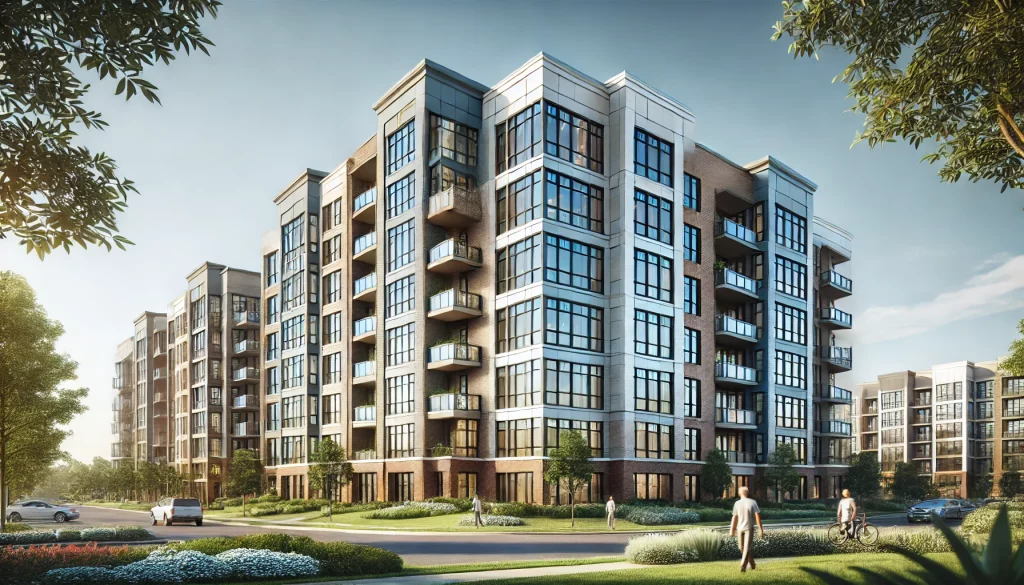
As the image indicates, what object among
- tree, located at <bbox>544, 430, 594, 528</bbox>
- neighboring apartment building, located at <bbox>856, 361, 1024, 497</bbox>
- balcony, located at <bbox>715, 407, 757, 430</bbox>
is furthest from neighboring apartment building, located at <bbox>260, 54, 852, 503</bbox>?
neighboring apartment building, located at <bbox>856, 361, 1024, 497</bbox>

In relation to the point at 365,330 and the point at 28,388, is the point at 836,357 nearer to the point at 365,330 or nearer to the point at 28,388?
the point at 365,330

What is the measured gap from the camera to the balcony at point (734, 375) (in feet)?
180

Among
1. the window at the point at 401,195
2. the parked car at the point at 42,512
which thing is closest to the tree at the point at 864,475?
the window at the point at 401,195

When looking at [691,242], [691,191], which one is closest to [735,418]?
[691,242]

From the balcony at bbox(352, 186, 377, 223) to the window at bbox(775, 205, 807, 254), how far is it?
97.6 ft

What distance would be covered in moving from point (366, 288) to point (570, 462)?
75.7 feet

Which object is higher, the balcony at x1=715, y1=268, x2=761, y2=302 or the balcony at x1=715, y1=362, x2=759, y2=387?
the balcony at x1=715, y1=268, x2=761, y2=302

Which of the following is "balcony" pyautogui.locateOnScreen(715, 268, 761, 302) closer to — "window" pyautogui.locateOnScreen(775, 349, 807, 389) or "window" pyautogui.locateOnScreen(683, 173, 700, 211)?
"window" pyautogui.locateOnScreen(775, 349, 807, 389)

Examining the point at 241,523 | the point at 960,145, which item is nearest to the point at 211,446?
the point at 241,523

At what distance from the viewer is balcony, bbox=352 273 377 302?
55.6m

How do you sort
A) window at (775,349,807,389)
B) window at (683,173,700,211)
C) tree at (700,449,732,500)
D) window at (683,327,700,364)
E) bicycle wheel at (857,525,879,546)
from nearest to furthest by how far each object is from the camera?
bicycle wheel at (857,525,879,546) → tree at (700,449,732,500) → window at (683,327,700,364) → window at (683,173,700,211) → window at (775,349,807,389)

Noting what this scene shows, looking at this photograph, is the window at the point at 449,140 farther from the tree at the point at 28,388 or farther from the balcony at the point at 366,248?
the tree at the point at 28,388

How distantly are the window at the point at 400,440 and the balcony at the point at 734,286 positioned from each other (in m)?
22.9

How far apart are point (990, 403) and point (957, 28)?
110 m
